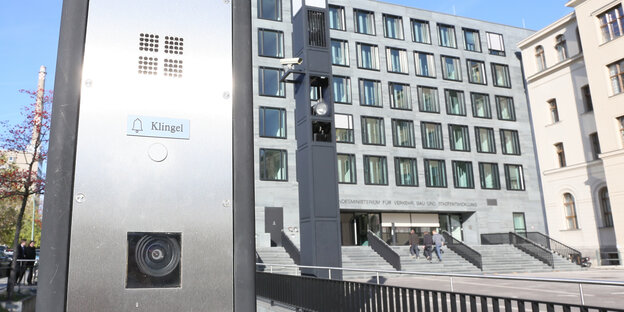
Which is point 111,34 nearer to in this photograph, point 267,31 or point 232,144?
point 232,144

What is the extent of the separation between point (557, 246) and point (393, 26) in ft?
74.1

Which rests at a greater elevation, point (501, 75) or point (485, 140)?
point (501, 75)

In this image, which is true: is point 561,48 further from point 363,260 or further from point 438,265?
point 363,260

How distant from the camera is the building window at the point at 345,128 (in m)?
38.4

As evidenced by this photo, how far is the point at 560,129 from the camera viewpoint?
36.0m

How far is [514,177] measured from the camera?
1747 inches

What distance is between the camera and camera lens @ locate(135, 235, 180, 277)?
1885 mm

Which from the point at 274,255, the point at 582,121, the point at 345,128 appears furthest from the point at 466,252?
the point at 345,128

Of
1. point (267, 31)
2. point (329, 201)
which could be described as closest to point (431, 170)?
point (267, 31)

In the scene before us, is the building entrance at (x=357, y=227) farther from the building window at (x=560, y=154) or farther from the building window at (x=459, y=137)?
the building window at (x=560, y=154)

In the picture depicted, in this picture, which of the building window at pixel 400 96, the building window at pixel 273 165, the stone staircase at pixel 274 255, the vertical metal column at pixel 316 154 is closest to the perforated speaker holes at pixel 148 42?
the vertical metal column at pixel 316 154

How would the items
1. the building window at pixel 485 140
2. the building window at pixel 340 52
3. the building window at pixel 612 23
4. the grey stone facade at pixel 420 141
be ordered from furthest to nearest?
the building window at pixel 485 140 → the building window at pixel 340 52 → the grey stone facade at pixel 420 141 → the building window at pixel 612 23

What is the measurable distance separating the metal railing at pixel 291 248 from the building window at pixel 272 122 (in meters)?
7.62

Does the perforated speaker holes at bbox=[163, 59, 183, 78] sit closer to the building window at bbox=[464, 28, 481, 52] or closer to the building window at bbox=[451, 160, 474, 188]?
the building window at bbox=[451, 160, 474, 188]
